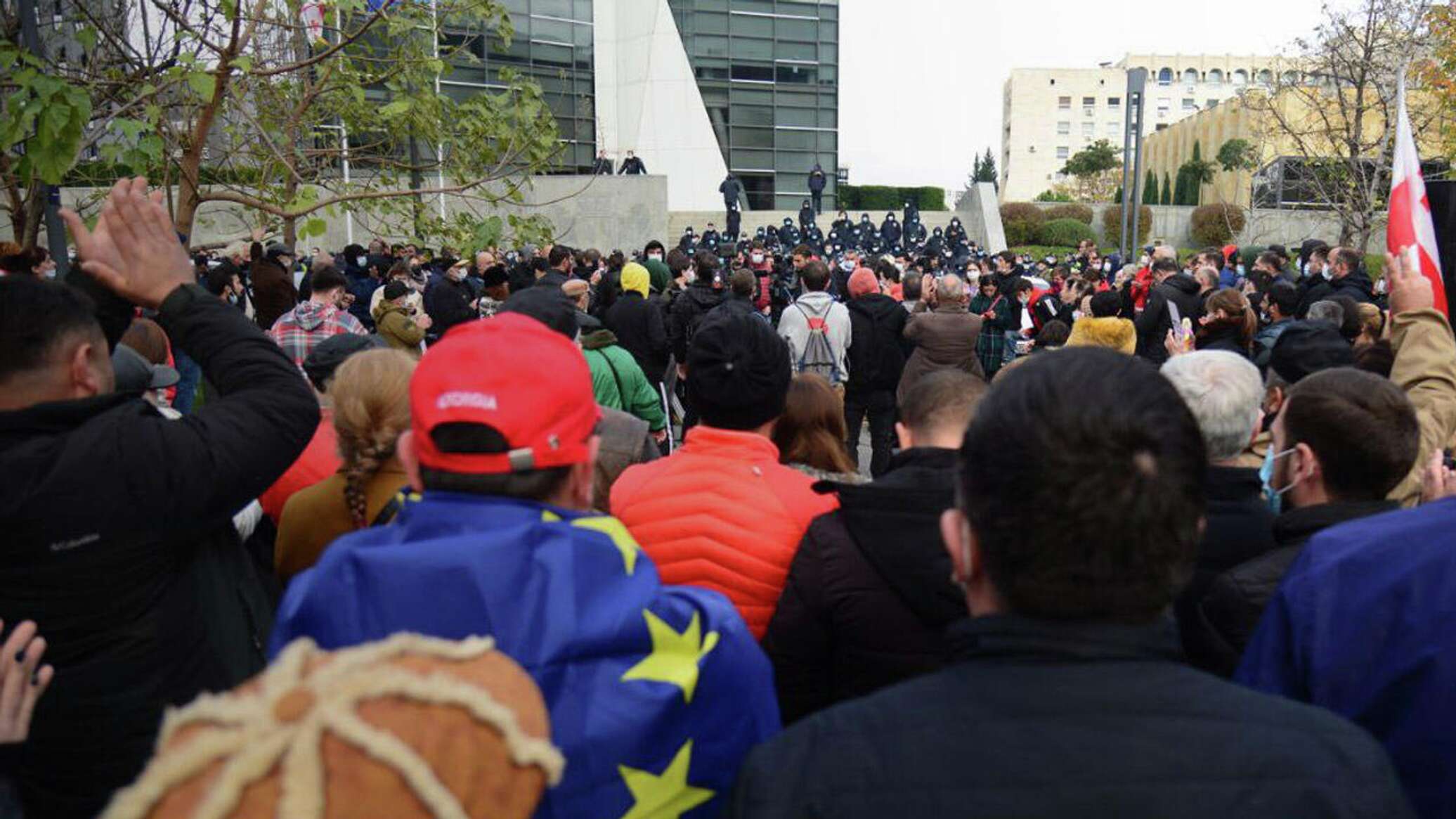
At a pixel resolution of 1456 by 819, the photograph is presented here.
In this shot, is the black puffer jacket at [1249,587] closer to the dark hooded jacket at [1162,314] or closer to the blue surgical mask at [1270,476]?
the blue surgical mask at [1270,476]

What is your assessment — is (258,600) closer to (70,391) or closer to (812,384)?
(70,391)

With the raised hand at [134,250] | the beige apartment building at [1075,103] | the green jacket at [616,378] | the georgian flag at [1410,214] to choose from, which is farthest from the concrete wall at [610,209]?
the beige apartment building at [1075,103]

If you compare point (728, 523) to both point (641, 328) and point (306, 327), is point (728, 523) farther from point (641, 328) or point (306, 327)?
point (641, 328)

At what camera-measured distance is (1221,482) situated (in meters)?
2.74

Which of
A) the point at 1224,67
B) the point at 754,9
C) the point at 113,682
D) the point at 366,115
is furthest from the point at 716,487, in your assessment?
the point at 1224,67

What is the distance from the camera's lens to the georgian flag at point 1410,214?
391cm

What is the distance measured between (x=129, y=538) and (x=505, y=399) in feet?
3.29

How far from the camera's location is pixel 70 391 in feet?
7.30

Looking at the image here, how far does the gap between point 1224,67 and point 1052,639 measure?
138 metres

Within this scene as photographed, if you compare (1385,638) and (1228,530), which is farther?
(1228,530)

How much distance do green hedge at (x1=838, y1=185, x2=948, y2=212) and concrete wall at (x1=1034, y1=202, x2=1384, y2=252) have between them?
5.77 metres

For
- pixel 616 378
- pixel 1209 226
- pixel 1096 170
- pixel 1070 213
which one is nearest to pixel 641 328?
pixel 616 378

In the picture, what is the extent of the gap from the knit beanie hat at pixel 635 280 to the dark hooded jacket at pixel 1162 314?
445cm

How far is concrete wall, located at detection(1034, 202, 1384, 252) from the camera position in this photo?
105ft
